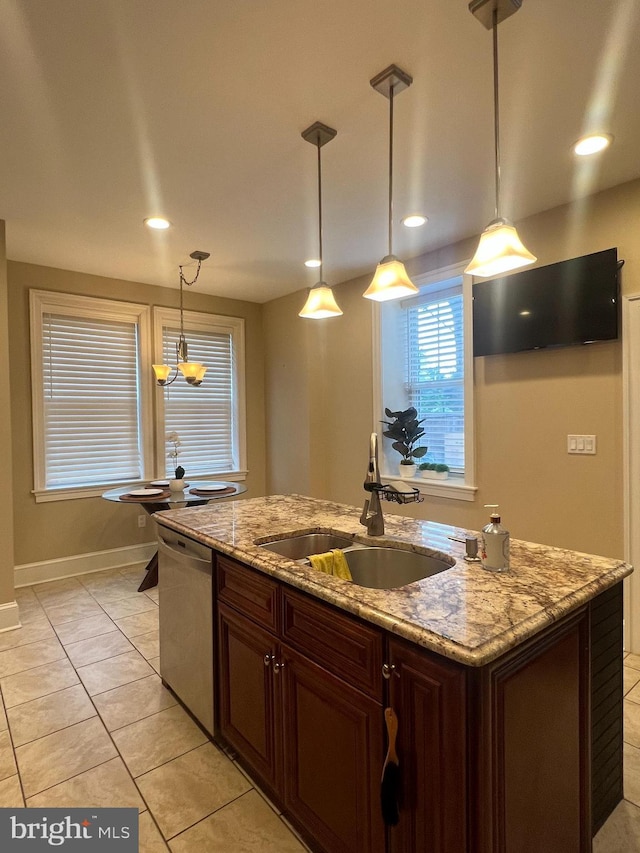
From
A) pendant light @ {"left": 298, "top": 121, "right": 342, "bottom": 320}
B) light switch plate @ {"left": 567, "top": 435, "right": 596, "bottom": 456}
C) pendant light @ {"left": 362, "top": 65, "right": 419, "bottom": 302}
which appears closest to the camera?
pendant light @ {"left": 362, "top": 65, "right": 419, "bottom": 302}

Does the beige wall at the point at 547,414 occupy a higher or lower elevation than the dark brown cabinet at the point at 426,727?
higher

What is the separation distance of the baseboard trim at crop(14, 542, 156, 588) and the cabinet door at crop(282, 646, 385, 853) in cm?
334

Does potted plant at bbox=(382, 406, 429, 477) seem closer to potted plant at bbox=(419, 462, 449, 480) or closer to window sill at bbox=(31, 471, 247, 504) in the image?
potted plant at bbox=(419, 462, 449, 480)

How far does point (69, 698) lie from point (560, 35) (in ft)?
11.8

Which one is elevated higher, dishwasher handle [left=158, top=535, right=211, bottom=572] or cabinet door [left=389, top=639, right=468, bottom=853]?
dishwasher handle [left=158, top=535, right=211, bottom=572]

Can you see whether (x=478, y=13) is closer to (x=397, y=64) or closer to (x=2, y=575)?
(x=397, y=64)

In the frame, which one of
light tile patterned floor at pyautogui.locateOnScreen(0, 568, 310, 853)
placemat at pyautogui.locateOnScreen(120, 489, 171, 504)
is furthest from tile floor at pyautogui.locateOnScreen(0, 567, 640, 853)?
placemat at pyautogui.locateOnScreen(120, 489, 171, 504)

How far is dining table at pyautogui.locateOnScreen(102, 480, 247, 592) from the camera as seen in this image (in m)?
3.62

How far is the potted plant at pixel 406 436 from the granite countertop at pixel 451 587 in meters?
1.87

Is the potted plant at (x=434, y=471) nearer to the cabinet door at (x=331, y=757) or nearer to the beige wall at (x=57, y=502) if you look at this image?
the cabinet door at (x=331, y=757)

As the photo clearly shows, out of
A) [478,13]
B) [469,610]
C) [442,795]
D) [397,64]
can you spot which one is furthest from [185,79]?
[442,795]

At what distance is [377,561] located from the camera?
1.87 m

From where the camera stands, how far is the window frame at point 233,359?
4656mm

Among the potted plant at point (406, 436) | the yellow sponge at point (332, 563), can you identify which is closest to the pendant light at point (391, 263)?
the yellow sponge at point (332, 563)
